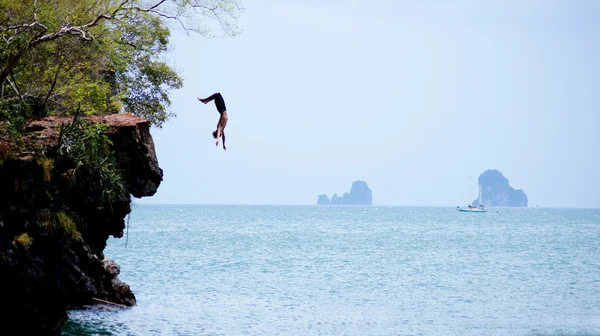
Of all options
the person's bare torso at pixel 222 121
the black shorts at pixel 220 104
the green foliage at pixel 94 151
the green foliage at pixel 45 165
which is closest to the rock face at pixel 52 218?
the green foliage at pixel 45 165

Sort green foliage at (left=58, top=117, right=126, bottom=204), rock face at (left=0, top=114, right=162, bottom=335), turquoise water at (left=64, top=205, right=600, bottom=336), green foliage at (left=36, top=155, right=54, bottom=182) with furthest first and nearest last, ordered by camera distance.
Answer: turquoise water at (left=64, top=205, right=600, bottom=336) < green foliage at (left=58, top=117, right=126, bottom=204) < green foliage at (left=36, top=155, right=54, bottom=182) < rock face at (left=0, top=114, right=162, bottom=335)

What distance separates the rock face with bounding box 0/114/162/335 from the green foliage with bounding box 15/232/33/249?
0.02 meters

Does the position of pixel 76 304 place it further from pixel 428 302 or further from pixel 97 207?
pixel 428 302

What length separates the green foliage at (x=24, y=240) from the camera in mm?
16938

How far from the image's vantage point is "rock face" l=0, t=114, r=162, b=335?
16938mm

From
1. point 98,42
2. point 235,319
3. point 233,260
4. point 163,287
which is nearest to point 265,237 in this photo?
point 233,260

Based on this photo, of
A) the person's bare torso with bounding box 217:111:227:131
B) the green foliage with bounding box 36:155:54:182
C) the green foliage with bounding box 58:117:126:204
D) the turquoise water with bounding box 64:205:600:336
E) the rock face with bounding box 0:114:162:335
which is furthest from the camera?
the turquoise water with bounding box 64:205:600:336

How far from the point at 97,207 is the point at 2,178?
108 inches

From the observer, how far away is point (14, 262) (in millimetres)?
16797

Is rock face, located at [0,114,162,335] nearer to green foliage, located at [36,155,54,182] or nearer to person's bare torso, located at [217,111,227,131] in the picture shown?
green foliage, located at [36,155,54,182]

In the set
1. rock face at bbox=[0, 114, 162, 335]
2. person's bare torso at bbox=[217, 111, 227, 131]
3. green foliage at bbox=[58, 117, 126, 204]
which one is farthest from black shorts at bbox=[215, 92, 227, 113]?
green foliage at bbox=[58, 117, 126, 204]

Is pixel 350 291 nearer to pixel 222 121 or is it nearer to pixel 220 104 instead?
pixel 222 121

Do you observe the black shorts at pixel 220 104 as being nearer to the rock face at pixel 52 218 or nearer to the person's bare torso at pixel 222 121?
the person's bare torso at pixel 222 121

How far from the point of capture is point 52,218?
17.7 m
